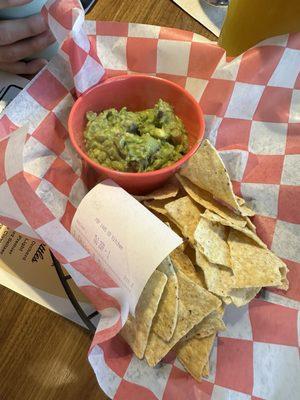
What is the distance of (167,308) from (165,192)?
0.31 meters

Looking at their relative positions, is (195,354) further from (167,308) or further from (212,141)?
(212,141)

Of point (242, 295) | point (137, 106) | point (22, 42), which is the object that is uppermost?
point (22, 42)

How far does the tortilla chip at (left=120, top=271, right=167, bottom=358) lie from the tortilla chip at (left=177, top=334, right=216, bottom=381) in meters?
0.10

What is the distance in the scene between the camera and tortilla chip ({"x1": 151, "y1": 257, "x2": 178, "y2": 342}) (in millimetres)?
970

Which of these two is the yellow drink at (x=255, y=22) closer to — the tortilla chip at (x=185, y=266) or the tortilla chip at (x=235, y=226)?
the tortilla chip at (x=235, y=226)

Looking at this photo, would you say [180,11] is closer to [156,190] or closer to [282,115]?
[282,115]

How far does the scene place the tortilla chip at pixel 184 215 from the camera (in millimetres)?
1074

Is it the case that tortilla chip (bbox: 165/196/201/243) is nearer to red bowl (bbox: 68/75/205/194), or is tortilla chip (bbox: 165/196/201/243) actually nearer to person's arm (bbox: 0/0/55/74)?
red bowl (bbox: 68/75/205/194)

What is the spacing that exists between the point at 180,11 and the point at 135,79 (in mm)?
563

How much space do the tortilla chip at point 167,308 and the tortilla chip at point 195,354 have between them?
0.07 m

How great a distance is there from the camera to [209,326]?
991mm

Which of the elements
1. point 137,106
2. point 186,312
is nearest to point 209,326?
point 186,312

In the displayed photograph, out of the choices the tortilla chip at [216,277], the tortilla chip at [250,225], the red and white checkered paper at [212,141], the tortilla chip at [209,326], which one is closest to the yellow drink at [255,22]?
the red and white checkered paper at [212,141]

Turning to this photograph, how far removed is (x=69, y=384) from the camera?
3.44 feet
